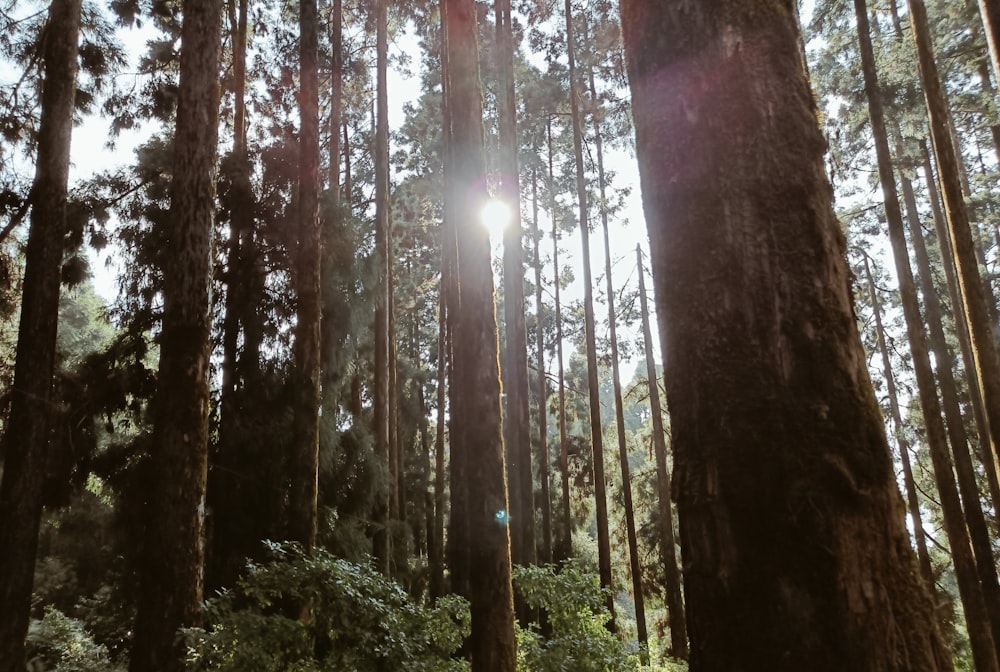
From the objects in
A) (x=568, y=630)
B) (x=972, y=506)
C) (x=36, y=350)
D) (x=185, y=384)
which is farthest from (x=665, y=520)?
(x=36, y=350)

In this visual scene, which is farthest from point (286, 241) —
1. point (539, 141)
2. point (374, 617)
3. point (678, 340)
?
point (539, 141)

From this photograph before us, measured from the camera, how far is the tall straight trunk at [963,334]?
1209 cm

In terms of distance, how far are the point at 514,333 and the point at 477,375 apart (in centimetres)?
748

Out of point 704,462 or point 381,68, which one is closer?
point 704,462

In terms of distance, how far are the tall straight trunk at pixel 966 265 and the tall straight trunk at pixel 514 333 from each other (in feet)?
23.4

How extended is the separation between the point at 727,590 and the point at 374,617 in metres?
5.30

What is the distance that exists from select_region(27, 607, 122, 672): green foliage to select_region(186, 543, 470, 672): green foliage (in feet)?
25.4

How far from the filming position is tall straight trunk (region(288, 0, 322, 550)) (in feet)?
24.7

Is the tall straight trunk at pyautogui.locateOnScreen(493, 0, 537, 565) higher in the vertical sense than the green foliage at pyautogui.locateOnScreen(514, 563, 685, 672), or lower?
higher

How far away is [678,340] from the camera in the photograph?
4.42 ft

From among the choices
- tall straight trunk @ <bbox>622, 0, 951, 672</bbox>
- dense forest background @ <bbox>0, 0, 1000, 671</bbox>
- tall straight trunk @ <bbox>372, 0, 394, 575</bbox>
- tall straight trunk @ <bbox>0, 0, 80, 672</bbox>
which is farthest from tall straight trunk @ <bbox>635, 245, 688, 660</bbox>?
tall straight trunk @ <bbox>622, 0, 951, 672</bbox>

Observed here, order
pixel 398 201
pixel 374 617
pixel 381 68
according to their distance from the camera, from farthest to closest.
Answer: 1. pixel 398 201
2. pixel 381 68
3. pixel 374 617

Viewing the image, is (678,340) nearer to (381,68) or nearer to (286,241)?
(286,241)

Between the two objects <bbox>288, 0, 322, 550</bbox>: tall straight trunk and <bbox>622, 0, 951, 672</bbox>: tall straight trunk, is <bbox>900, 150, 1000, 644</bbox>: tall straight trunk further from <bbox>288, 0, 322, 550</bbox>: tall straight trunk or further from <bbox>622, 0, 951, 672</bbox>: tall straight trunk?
<bbox>622, 0, 951, 672</bbox>: tall straight trunk
